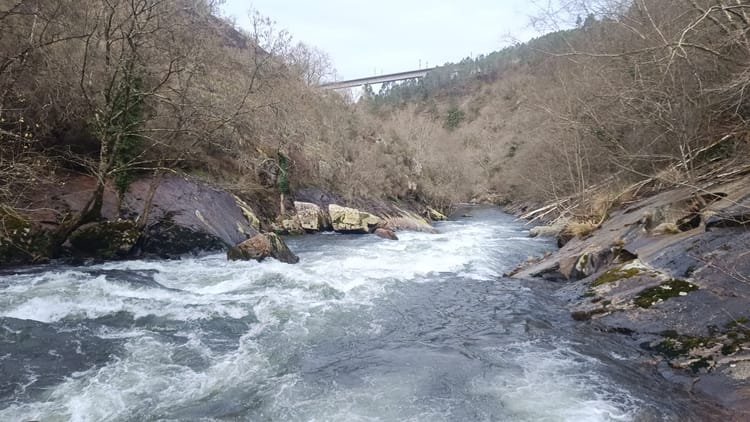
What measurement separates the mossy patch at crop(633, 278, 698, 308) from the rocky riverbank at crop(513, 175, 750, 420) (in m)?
0.01

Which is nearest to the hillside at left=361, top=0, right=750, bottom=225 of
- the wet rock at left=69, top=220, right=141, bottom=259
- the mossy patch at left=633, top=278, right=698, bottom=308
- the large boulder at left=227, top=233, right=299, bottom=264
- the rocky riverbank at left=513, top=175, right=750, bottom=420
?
the rocky riverbank at left=513, top=175, right=750, bottom=420

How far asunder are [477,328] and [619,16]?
24.7 feet

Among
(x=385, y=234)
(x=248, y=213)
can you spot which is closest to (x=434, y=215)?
(x=385, y=234)

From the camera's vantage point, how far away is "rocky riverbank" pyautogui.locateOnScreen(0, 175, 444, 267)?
9.57 metres

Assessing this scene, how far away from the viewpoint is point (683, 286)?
21.5ft

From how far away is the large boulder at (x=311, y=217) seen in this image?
67.2 feet

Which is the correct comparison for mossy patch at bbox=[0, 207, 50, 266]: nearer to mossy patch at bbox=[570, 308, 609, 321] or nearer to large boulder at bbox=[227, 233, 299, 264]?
large boulder at bbox=[227, 233, 299, 264]

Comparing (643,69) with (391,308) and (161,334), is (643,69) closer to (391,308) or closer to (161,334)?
(391,308)

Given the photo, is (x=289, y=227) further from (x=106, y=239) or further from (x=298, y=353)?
(x=298, y=353)

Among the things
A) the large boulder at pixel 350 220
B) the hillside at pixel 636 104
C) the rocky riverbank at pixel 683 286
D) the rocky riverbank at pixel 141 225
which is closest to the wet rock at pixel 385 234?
the large boulder at pixel 350 220

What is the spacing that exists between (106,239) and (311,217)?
1067 centimetres

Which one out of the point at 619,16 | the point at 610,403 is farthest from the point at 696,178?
the point at 610,403

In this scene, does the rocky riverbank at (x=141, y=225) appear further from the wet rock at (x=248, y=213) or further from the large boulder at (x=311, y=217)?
the large boulder at (x=311, y=217)

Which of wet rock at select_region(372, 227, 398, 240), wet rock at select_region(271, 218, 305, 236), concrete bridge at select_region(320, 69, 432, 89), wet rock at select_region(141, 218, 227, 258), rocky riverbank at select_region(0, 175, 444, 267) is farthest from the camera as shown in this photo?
concrete bridge at select_region(320, 69, 432, 89)
